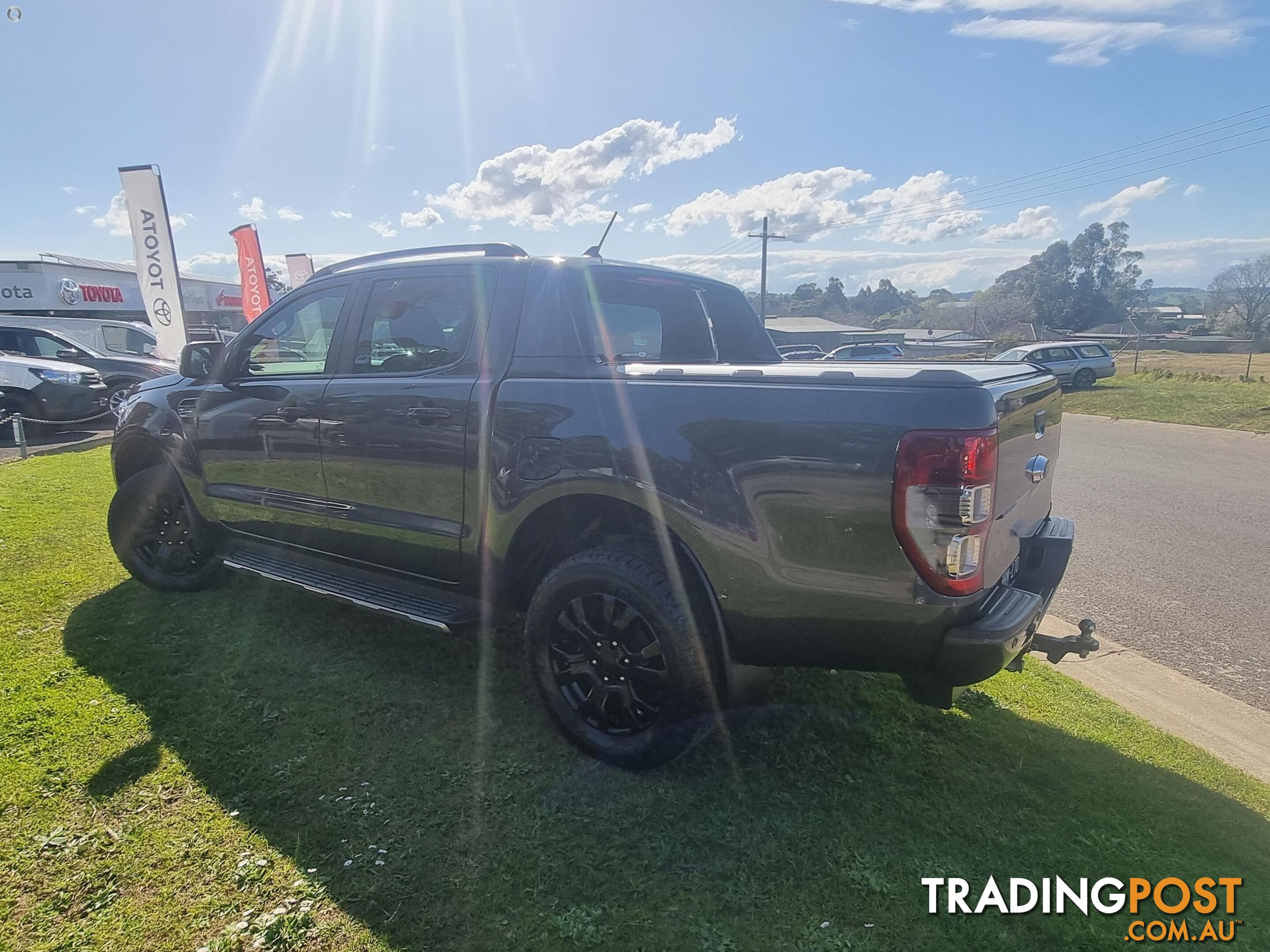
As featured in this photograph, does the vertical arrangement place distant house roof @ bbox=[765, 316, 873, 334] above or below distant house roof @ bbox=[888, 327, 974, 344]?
above

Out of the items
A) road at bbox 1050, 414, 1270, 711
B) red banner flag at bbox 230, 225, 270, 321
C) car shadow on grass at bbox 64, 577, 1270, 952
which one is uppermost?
red banner flag at bbox 230, 225, 270, 321

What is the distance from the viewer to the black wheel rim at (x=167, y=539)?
4379 millimetres

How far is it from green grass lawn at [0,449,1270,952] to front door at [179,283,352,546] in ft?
2.34

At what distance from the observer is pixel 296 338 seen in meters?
3.86

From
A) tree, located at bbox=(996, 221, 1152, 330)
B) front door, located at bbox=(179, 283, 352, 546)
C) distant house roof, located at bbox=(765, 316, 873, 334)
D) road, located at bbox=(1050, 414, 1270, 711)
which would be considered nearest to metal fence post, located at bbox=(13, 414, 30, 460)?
front door, located at bbox=(179, 283, 352, 546)

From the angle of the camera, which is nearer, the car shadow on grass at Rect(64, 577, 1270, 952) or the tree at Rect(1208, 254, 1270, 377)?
the car shadow on grass at Rect(64, 577, 1270, 952)

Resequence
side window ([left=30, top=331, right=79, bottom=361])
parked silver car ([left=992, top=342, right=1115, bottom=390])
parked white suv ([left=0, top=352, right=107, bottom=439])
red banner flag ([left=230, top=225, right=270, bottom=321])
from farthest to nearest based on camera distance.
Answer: parked silver car ([left=992, top=342, right=1115, bottom=390]), red banner flag ([left=230, top=225, right=270, bottom=321]), side window ([left=30, top=331, right=79, bottom=361]), parked white suv ([left=0, top=352, right=107, bottom=439])

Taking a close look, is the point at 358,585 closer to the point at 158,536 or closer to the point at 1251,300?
the point at 158,536

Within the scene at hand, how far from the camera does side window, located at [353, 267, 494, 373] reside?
10.4ft

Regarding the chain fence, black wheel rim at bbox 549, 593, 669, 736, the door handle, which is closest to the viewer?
black wheel rim at bbox 549, 593, 669, 736

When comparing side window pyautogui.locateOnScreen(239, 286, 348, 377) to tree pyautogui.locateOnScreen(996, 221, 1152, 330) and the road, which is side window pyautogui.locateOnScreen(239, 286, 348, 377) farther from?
tree pyautogui.locateOnScreen(996, 221, 1152, 330)

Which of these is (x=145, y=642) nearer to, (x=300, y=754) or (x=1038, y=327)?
(x=300, y=754)

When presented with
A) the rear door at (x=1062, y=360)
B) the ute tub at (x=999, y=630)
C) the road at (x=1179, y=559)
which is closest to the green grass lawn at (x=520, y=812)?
the ute tub at (x=999, y=630)

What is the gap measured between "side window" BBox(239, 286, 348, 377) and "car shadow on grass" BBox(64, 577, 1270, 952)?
4.91 feet
